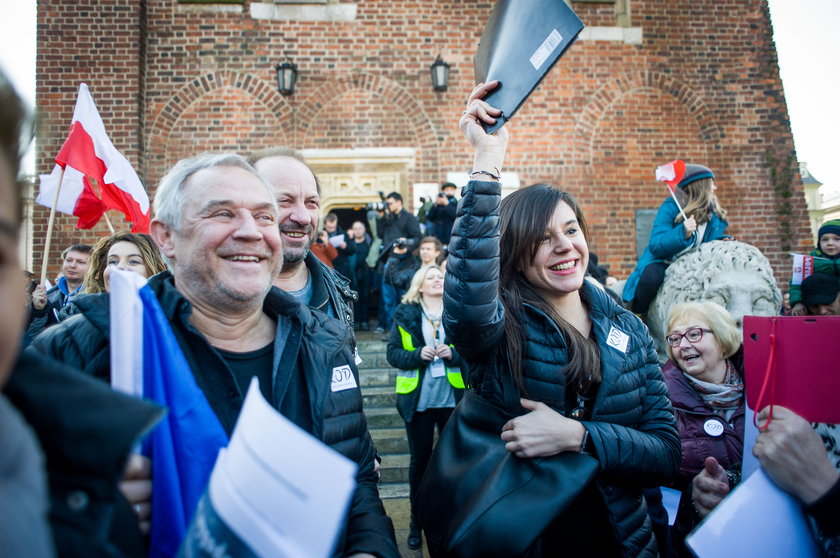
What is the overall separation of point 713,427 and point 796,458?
981 millimetres

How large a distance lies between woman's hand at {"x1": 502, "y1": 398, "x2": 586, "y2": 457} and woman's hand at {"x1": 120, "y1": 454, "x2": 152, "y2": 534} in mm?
993

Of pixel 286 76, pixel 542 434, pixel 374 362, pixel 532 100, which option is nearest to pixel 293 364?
pixel 542 434

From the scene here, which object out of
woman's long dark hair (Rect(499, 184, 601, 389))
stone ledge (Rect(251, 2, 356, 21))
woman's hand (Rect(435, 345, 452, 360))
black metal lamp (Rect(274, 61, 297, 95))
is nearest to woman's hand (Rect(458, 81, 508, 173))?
→ woman's long dark hair (Rect(499, 184, 601, 389))

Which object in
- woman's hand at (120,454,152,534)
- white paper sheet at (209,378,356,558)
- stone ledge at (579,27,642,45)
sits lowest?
woman's hand at (120,454,152,534)

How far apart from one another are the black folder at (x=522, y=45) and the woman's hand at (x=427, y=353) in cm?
246

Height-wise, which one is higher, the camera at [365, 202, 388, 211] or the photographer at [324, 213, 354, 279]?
the camera at [365, 202, 388, 211]

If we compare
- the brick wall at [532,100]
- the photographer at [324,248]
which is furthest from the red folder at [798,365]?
the brick wall at [532,100]

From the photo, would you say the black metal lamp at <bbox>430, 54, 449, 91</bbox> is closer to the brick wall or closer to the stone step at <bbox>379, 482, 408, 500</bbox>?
the brick wall

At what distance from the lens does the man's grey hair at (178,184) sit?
153cm

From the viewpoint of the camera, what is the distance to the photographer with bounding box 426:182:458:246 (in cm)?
750

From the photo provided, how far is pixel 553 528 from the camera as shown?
1.70 metres

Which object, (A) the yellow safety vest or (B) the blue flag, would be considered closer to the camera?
(B) the blue flag

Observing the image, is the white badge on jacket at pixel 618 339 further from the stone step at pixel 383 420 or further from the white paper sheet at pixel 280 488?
the stone step at pixel 383 420

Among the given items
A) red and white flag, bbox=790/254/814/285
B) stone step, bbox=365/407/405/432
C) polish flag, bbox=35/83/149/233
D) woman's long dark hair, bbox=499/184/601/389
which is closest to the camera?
woman's long dark hair, bbox=499/184/601/389
